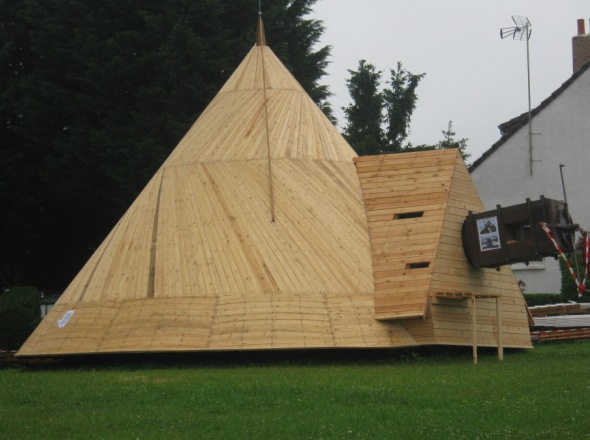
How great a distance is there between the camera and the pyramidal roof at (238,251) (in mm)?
22344

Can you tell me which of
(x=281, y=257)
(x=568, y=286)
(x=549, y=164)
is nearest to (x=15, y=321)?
(x=281, y=257)

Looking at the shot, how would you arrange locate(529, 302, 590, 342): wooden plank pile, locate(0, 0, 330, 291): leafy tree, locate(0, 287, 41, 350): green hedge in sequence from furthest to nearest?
locate(0, 0, 330, 291): leafy tree < locate(0, 287, 41, 350): green hedge < locate(529, 302, 590, 342): wooden plank pile

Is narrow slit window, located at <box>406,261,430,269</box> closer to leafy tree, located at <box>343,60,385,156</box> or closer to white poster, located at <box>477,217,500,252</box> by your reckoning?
white poster, located at <box>477,217,500,252</box>

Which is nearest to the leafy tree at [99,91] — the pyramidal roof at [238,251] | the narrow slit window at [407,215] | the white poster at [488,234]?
the pyramidal roof at [238,251]

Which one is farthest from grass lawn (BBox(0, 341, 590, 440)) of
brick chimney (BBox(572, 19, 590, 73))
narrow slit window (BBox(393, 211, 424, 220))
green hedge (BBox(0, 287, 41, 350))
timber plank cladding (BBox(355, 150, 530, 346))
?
brick chimney (BBox(572, 19, 590, 73))

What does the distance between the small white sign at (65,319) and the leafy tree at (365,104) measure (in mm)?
24815

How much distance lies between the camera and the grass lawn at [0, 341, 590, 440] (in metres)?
14.2

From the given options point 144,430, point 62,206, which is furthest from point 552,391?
point 62,206

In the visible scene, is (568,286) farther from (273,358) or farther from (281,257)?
(273,358)

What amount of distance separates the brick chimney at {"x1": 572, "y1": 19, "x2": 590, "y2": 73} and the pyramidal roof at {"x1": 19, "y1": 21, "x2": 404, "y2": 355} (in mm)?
17030

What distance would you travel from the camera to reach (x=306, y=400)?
53.8ft

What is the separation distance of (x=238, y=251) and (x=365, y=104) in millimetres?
25358

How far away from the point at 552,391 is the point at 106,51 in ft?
76.7

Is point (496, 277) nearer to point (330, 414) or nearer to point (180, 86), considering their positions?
point (330, 414)
